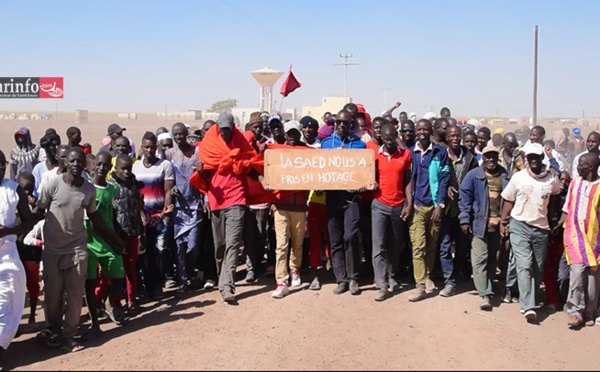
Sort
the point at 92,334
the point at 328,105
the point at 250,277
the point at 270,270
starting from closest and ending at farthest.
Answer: the point at 92,334 < the point at 250,277 < the point at 270,270 < the point at 328,105

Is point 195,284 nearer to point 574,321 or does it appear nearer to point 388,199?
point 388,199

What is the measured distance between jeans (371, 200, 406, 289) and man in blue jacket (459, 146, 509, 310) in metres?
0.80

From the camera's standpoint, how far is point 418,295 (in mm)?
7133

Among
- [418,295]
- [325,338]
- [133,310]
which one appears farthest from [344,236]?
[133,310]

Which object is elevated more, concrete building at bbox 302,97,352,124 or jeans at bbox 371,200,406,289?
concrete building at bbox 302,97,352,124

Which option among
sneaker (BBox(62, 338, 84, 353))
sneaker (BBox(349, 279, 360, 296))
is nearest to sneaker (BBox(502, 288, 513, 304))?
sneaker (BBox(349, 279, 360, 296))

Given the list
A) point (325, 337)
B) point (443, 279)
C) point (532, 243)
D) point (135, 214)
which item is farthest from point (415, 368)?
point (135, 214)

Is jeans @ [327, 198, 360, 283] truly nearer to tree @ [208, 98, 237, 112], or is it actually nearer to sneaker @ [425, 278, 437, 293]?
sneaker @ [425, 278, 437, 293]

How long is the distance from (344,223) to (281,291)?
1197 mm

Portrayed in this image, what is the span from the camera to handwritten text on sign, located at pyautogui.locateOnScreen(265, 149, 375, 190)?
7.02 meters

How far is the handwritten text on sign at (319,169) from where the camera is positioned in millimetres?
7023

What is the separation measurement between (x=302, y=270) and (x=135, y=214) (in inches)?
108

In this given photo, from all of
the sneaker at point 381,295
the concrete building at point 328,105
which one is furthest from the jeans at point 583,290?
the concrete building at point 328,105

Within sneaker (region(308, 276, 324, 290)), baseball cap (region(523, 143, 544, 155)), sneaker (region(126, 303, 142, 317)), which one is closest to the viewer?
baseball cap (region(523, 143, 544, 155))
